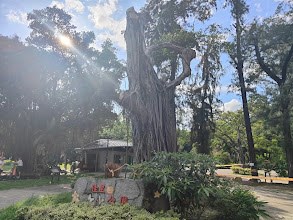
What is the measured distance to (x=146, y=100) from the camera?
256 inches

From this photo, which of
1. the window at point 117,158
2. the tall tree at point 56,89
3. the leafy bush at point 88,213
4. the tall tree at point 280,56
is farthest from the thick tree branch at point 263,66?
the leafy bush at point 88,213

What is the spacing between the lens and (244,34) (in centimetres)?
1717

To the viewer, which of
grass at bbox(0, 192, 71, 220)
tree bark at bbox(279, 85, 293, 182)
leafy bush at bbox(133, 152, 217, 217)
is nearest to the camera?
leafy bush at bbox(133, 152, 217, 217)

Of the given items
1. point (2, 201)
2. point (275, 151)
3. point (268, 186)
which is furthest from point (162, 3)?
point (275, 151)

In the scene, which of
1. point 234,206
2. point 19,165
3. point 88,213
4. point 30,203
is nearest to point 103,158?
point 19,165

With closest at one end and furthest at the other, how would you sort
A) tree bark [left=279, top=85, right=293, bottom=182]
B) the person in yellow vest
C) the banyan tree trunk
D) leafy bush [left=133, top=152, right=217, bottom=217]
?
leafy bush [left=133, top=152, right=217, bottom=217]
the banyan tree trunk
tree bark [left=279, top=85, right=293, bottom=182]
the person in yellow vest

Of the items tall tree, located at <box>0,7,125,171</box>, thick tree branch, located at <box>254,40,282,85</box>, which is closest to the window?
tall tree, located at <box>0,7,125,171</box>

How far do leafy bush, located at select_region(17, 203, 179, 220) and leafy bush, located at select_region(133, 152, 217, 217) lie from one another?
578 millimetres

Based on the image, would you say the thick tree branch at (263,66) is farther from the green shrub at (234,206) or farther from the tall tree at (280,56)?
the green shrub at (234,206)

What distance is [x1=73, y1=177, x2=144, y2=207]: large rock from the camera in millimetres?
5039

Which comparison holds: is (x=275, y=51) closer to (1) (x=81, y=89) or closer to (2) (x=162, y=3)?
(2) (x=162, y=3)

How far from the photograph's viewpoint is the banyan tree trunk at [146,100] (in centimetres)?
638

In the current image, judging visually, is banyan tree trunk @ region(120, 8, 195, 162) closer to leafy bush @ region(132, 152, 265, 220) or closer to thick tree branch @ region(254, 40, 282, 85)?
leafy bush @ region(132, 152, 265, 220)

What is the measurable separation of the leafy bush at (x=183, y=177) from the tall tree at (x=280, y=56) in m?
11.1
